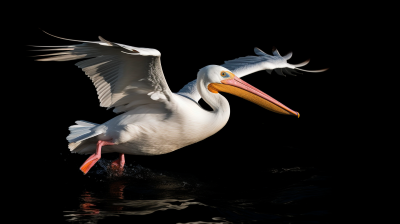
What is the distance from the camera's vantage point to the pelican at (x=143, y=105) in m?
6.18

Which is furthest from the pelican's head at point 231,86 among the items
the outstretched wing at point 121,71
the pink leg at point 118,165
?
the pink leg at point 118,165

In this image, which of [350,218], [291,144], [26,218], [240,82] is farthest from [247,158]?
[26,218]

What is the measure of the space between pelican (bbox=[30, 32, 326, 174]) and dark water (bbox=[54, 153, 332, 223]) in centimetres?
54

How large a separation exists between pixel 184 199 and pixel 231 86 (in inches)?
81.1

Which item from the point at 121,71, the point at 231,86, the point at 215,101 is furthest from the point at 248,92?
the point at 121,71

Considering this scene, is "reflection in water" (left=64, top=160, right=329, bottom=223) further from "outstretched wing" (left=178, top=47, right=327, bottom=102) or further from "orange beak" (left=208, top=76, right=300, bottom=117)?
"outstretched wing" (left=178, top=47, right=327, bottom=102)

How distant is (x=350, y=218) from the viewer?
536 centimetres

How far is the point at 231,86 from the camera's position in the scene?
23.0ft

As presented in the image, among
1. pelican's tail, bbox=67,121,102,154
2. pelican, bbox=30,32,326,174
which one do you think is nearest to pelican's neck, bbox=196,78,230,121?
pelican, bbox=30,32,326,174

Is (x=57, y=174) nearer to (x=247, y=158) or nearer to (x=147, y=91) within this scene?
(x=147, y=91)

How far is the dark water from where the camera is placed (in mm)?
5258

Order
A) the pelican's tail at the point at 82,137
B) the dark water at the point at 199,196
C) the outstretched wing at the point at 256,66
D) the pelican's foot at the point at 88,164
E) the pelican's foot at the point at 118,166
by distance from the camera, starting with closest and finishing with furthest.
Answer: the dark water at the point at 199,196
the pelican's foot at the point at 88,164
the pelican's tail at the point at 82,137
the pelican's foot at the point at 118,166
the outstretched wing at the point at 256,66

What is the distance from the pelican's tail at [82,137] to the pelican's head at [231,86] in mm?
1948

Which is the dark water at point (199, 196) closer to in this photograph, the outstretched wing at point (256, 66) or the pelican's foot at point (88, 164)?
the pelican's foot at point (88, 164)
